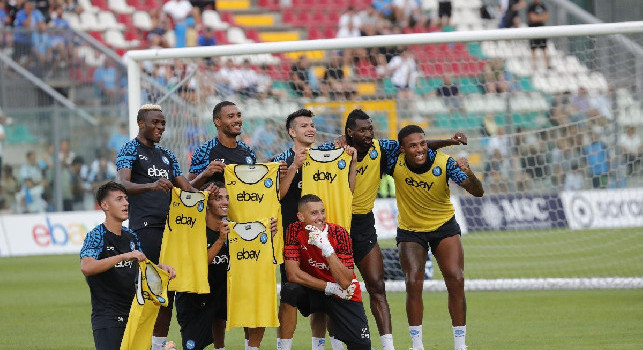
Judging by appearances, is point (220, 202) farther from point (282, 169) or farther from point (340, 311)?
point (340, 311)

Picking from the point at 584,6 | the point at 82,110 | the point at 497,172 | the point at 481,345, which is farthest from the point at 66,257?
the point at 584,6

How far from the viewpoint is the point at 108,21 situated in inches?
1136

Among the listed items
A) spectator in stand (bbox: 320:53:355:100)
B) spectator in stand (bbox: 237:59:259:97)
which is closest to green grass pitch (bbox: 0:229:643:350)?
spectator in stand (bbox: 320:53:355:100)

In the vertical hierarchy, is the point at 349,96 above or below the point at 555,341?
above

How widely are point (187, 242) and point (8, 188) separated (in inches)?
588

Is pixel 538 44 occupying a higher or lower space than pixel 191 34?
lower

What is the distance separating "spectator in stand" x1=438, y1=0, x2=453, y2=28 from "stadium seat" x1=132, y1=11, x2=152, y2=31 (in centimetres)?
745

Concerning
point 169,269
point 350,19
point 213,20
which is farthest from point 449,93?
point 169,269

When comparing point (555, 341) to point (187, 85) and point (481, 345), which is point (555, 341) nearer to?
point (481, 345)

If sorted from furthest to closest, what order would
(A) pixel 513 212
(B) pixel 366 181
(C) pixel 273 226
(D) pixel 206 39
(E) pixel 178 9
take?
1. (E) pixel 178 9
2. (D) pixel 206 39
3. (A) pixel 513 212
4. (B) pixel 366 181
5. (C) pixel 273 226

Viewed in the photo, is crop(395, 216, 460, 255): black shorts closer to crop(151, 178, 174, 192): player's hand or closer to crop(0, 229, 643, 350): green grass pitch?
crop(0, 229, 643, 350): green grass pitch

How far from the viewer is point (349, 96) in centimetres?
1902

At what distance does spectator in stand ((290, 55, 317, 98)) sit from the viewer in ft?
59.2

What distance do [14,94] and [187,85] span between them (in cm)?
1001
